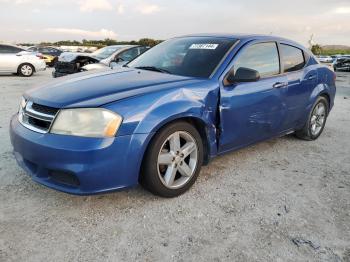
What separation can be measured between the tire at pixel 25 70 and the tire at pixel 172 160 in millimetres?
13264

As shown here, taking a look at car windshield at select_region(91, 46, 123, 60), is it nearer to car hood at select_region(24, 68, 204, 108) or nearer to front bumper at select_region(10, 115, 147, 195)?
car hood at select_region(24, 68, 204, 108)

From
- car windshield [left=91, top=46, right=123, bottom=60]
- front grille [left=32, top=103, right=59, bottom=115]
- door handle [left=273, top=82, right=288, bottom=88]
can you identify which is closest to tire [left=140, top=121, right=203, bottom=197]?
front grille [left=32, top=103, right=59, bottom=115]

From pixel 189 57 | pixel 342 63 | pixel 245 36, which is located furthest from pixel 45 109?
pixel 342 63

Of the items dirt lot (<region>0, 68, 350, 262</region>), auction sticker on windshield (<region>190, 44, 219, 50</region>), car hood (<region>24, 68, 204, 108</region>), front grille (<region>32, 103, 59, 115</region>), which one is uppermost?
auction sticker on windshield (<region>190, 44, 219, 50</region>)

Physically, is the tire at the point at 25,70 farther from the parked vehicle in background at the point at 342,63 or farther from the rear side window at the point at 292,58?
the parked vehicle in background at the point at 342,63

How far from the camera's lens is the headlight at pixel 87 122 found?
8.98 ft

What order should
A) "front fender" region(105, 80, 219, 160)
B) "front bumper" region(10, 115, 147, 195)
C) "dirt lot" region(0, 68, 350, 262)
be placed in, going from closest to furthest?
1. "dirt lot" region(0, 68, 350, 262)
2. "front bumper" region(10, 115, 147, 195)
3. "front fender" region(105, 80, 219, 160)

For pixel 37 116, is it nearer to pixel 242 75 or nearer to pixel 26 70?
pixel 242 75

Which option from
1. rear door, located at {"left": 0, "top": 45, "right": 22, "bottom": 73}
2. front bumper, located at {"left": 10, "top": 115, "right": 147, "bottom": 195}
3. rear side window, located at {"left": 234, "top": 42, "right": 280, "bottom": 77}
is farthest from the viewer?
rear door, located at {"left": 0, "top": 45, "right": 22, "bottom": 73}

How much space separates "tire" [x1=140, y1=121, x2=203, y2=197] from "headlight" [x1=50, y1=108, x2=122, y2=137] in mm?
405

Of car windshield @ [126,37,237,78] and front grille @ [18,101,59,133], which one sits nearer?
front grille @ [18,101,59,133]

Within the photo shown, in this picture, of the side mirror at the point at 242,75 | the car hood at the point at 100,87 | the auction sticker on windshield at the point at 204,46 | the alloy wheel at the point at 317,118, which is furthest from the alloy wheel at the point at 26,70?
the side mirror at the point at 242,75

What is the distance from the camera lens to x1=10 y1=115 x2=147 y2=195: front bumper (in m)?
2.68

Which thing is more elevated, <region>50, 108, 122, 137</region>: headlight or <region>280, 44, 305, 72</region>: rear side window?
<region>280, 44, 305, 72</region>: rear side window
